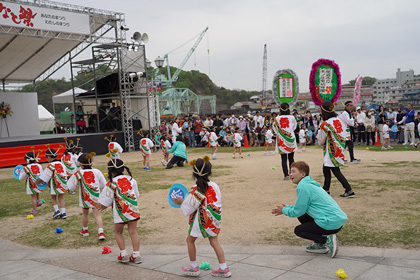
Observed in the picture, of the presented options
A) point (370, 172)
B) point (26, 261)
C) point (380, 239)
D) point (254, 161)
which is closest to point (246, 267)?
point (380, 239)

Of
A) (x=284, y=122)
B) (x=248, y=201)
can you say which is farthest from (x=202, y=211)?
(x=284, y=122)

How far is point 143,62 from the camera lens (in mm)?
23766

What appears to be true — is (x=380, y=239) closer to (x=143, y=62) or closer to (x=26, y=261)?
(x=26, y=261)

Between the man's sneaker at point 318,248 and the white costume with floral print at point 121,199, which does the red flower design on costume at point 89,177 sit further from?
the man's sneaker at point 318,248

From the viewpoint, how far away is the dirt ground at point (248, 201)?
6051 mm

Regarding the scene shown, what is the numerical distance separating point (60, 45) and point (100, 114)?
183 inches

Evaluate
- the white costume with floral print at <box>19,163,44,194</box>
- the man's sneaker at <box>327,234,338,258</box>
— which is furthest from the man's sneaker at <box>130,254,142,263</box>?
the white costume with floral print at <box>19,163,44,194</box>

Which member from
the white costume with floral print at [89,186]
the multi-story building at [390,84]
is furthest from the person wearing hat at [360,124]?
the multi-story building at [390,84]

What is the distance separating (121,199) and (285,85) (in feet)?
48.6

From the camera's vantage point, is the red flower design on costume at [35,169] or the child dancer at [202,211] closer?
the child dancer at [202,211]

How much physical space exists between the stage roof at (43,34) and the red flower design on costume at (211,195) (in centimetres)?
1653

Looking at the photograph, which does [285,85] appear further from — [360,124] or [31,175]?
[31,175]

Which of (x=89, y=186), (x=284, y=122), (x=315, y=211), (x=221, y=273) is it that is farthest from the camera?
(x=284, y=122)

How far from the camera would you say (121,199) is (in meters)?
5.05
